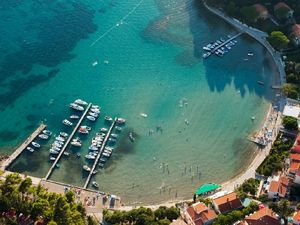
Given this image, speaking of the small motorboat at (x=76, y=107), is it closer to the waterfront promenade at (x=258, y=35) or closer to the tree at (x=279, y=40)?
the waterfront promenade at (x=258, y=35)

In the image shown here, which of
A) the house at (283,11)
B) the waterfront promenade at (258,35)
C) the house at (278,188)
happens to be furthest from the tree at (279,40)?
the house at (278,188)

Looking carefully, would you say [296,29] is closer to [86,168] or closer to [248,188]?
[248,188]

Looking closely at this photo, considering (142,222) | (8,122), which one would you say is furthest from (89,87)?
(142,222)

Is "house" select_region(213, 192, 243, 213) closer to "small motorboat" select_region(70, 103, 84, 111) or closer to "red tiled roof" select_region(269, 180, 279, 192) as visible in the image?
"red tiled roof" select_region(269, 180, 279, 192)

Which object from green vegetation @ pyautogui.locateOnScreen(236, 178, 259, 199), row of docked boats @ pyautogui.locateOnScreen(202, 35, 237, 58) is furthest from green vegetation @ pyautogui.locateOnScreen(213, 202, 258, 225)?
row of docked boats @ pyautogui.locateOnScreen(202, 35, 237, 58)

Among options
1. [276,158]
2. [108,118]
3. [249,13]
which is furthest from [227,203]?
[249,13]
